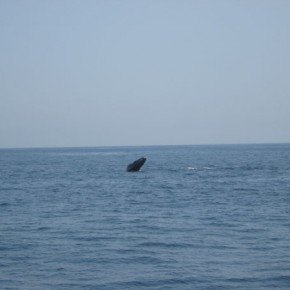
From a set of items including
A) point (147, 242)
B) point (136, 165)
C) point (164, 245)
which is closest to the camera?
point (164, 245)

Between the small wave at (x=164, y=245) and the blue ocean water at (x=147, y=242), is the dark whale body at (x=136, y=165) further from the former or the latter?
the small wave at (x=164, y=245)

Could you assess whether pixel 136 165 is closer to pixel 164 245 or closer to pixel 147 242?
pixel 147 242

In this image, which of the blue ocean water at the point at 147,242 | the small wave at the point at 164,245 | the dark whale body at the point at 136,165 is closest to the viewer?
the blue ocean water at the point at 147,242

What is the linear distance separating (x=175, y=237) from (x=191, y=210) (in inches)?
374

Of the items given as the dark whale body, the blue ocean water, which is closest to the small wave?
the blue ocean water

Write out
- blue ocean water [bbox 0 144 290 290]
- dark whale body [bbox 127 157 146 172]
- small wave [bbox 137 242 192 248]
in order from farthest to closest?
dark whale body [bbox 127 157 146 172], small wave [bbox 137 242 192 248], blue ocean water [bbox 0 144 290 290]

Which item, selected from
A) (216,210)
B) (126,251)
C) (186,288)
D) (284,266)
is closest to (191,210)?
(216,210)

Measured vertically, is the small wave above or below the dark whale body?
below

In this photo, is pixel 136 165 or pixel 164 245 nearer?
pixel 164 245

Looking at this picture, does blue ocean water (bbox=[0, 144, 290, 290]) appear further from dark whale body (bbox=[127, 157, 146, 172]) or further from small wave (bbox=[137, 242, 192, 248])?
dark whale body (bbox=[127, 157, 146, 172])

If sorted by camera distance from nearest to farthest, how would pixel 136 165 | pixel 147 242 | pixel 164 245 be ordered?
pixel 164 245, pixel 147 242, pixel 136 165

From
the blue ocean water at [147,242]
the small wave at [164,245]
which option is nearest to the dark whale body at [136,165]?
the blue ocean water at [147,242]

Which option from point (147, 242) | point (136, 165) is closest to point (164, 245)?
point (147, 242)

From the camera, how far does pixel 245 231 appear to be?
25453 mm
